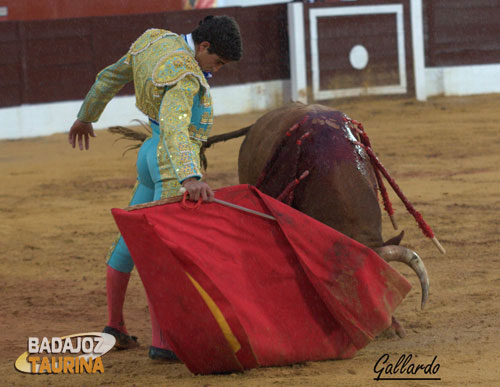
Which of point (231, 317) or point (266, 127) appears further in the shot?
point (266, 127)

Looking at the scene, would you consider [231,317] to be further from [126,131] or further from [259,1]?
[259,1]

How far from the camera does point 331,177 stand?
266 centimetres

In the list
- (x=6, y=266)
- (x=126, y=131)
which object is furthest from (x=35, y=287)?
(x=126, y=131)

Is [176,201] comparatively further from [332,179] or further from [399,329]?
[399,329]

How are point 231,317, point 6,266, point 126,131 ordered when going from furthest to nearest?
point 6,266 → point 126,131 → point 231,317

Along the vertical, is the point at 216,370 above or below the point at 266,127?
below

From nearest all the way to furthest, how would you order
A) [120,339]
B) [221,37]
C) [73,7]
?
[221,37] → [120,339] → [73,7]

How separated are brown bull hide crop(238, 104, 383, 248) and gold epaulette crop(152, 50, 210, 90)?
551 mm

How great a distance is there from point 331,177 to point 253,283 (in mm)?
554

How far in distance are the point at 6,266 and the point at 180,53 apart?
1963mm

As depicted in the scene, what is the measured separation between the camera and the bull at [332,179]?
262 centimetres

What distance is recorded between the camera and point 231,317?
2141 mm

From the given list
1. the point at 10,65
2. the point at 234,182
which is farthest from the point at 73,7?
the point at 234,182

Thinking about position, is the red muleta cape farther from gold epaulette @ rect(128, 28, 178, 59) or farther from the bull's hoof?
gold epaulette @ rect(128, 28, 178, 59)
